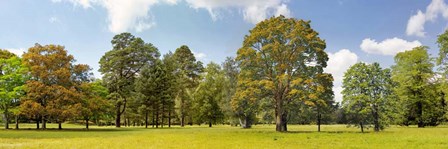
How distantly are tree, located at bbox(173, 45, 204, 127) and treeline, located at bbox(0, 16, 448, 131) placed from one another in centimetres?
608

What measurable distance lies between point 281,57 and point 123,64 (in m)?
35.4

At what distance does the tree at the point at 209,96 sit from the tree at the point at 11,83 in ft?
111

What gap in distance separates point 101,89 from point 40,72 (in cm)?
1047

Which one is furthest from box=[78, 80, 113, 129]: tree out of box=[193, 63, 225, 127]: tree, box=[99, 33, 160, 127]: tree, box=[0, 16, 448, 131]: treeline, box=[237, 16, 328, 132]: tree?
box=[237, 16, 328, 132]: tree

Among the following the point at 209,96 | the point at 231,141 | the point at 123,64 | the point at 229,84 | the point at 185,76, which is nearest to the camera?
the point at 231,141

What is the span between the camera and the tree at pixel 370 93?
4528 centimetres

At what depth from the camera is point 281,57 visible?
44438 millimetres

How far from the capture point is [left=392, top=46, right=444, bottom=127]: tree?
6306 centimetres

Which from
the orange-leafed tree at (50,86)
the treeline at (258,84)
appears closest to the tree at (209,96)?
the treeline at (258,84)

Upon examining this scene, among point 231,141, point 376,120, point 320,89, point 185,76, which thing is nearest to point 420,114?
point 376,120

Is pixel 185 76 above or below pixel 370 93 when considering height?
above

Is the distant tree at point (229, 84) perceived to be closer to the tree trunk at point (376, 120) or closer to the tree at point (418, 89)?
the tree trunk at point (376, 120)

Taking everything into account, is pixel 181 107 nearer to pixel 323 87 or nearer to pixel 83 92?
pixel 83 92

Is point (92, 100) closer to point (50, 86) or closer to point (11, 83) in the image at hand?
point (50, 86)
